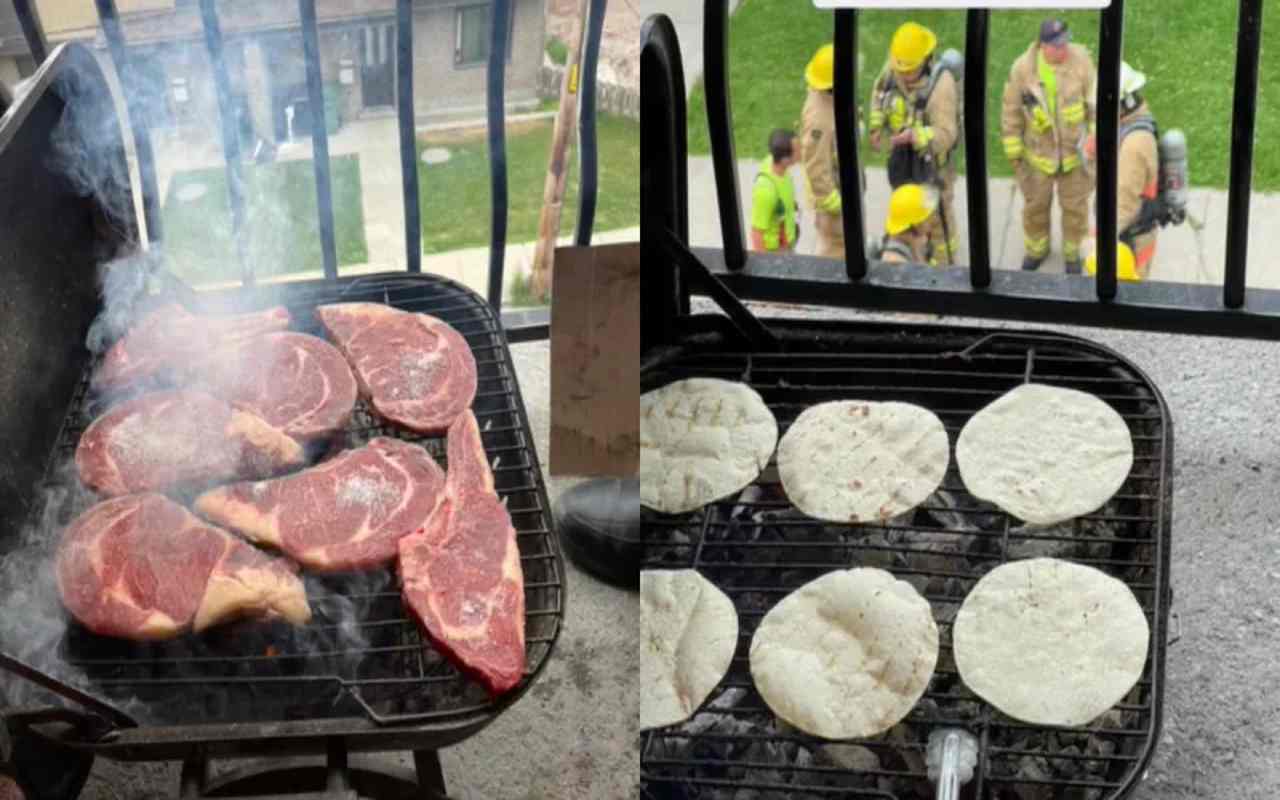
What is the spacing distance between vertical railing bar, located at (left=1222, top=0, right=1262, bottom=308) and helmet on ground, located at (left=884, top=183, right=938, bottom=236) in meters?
0.87

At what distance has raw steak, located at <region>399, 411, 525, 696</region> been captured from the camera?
1.20 m

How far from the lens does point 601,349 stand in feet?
2.69

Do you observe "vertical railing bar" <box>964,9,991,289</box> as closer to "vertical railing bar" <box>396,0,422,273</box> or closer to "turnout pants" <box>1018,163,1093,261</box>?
"vertical railing bar" <box>396,0,422,273</box>

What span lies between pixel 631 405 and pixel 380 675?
1.72 ft

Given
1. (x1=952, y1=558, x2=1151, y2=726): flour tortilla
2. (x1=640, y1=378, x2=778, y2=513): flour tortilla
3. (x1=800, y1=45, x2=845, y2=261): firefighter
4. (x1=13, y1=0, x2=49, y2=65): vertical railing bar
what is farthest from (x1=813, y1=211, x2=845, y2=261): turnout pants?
(x1=13, y1=0, x2=49, y2=65): vertical railing bar

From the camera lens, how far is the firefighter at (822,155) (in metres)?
2.00

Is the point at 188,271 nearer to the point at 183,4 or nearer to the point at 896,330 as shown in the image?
the point at 183,4

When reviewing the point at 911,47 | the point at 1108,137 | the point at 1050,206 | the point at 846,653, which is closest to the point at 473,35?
the point at 846,653

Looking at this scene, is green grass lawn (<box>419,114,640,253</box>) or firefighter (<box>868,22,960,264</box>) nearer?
green grass lawn (<box>419,114,640,253</box>)

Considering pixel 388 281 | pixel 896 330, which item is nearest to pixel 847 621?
pixel 896 330

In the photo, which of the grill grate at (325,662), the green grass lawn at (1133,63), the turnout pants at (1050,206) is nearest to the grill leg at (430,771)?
the grill grate at (325,662)

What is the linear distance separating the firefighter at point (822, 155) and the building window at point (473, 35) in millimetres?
828

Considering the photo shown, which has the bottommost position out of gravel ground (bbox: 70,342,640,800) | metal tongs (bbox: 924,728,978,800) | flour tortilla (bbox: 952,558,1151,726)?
gravel ground (bbox: 70,342,640,800)

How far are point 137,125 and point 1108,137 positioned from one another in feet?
3.75
